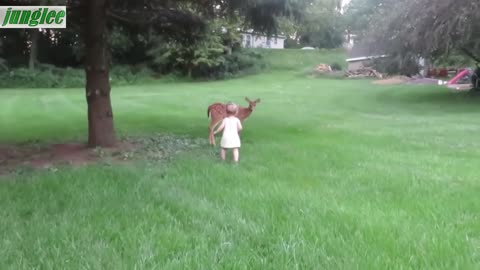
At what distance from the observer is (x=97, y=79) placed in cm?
971

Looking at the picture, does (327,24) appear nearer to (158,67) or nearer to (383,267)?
(158,67)

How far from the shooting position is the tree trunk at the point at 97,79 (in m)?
9.52

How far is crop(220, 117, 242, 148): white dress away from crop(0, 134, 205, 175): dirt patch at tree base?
123 centimetres

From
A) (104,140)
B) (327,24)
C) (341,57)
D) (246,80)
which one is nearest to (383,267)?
(104,140)

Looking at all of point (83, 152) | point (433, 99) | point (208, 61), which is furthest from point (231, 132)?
point (208, 61)

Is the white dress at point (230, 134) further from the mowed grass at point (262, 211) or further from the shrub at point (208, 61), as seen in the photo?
the shrub at point (208, 61)

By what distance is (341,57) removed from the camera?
59906mm

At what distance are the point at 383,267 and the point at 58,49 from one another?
150 ft

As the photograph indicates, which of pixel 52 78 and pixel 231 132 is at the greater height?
pixel 52 78

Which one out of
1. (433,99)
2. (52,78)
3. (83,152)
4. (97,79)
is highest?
(97,79)

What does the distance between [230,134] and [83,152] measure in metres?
2.94

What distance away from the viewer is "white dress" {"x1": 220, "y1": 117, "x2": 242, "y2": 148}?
25.4 feet

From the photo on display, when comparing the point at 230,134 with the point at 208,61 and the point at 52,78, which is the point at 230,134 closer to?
the point at 52,78

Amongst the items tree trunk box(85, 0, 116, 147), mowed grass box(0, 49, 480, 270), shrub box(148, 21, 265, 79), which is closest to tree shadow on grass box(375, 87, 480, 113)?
mowed grass box(0, 49, 480, 270)
